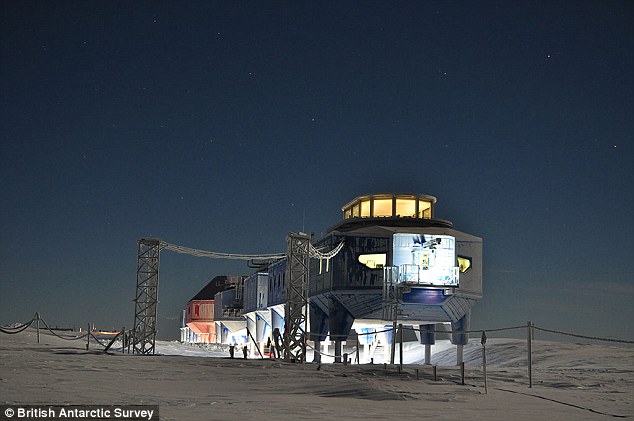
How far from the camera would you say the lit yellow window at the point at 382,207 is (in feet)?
151

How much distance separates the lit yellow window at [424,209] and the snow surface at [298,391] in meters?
19.6

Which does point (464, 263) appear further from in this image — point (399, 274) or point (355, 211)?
point (355, 211)

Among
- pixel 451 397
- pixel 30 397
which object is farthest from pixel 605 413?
pixel 30 397

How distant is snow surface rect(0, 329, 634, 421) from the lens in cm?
1245

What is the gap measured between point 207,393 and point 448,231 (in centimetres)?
2927

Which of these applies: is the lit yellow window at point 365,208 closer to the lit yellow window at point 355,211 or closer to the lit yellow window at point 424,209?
the lit yellow window at point 355,211

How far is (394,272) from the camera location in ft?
131

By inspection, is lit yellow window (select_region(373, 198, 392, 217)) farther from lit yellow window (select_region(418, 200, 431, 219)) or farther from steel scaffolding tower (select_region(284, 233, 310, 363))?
steel scaffolding tower (select_region(284, 233, 310, 363))

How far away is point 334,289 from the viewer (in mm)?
41688

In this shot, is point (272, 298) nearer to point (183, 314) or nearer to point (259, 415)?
point (259, 415)

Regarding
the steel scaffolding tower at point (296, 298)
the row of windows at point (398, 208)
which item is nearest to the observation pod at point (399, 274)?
the row of windows at point (398, 208)

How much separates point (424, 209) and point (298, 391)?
30232 mm

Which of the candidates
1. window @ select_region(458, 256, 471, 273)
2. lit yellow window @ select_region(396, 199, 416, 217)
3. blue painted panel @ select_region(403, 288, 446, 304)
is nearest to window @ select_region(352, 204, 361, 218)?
lit yellow window @ select_region(396, 199, 416, 217)

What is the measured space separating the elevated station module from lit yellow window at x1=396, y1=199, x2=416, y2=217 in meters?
0.06
